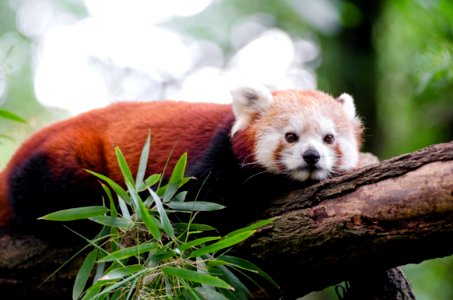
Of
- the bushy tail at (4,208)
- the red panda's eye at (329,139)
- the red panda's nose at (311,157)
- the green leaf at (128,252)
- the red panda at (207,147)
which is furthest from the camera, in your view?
the bushy tail at (4,208)

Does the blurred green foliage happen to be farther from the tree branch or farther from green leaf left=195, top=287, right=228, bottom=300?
green leaf left=195, top=287, right=228, bottom=300

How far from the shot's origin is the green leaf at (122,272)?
8.08ft

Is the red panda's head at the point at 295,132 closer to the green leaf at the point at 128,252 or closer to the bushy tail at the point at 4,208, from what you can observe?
the green leaf at the point at 128,252

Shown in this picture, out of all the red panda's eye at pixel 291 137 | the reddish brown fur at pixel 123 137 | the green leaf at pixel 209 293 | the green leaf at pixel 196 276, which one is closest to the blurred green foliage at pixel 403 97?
the red panda's eye at pixel 291 137

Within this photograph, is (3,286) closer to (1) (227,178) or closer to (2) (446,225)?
(1) (227,178)

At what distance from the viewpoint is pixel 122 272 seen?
2531 millimetres

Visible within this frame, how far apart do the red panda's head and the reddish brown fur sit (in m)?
0.21

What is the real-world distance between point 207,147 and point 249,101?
427mm

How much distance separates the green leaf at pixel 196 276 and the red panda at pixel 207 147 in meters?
0.91

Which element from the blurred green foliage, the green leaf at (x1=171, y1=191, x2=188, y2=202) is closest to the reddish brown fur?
the green leaf at (x1=171, y1=191, x2=188, y2=202)

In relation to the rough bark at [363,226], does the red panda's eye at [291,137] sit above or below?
above

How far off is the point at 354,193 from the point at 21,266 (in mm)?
2170

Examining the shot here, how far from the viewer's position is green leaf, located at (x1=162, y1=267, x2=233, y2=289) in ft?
7.84

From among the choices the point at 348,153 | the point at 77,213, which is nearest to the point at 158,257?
the point at 77,213
